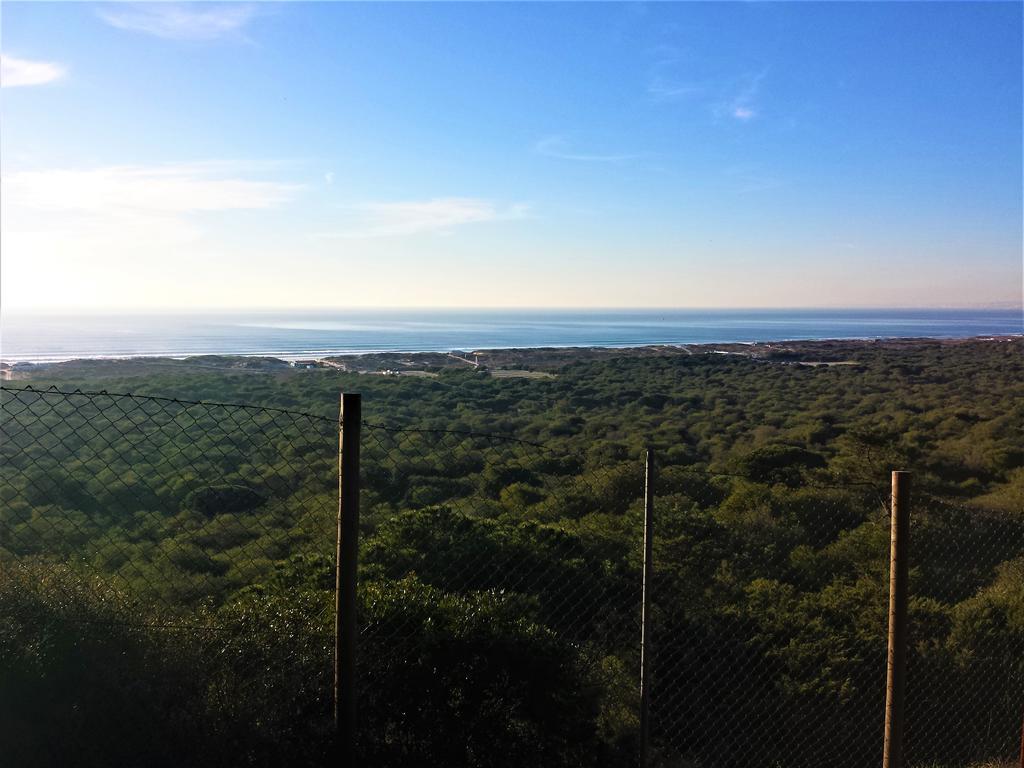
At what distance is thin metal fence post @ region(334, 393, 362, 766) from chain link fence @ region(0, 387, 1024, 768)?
17.7 inches

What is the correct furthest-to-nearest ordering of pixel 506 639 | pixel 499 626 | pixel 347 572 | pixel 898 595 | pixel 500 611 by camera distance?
pixel 500 611 → pixel 499 626 → pixel 506 639 → pixel 898 595 → pixel 347 572

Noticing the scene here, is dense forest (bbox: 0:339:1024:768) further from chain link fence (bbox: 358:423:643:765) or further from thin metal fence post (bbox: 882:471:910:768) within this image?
thin metal fence post (bbox: 882:471:910:768)

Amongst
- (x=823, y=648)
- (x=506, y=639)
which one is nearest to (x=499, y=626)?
(x=506, y=639)

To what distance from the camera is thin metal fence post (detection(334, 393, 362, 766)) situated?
274 cm

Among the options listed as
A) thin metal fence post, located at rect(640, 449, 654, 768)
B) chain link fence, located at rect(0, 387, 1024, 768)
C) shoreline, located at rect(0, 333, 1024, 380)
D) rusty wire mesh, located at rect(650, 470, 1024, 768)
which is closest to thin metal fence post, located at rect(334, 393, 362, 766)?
chain link fence, located at rect(0, 387, 1024, 768)

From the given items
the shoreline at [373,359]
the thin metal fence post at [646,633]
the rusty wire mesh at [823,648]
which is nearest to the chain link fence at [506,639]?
the rusty wire mesh at [823,648]

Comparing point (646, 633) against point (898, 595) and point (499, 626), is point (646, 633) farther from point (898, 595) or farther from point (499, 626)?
point (499, 626)

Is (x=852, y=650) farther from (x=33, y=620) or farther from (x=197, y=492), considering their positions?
(x=197, y=492)

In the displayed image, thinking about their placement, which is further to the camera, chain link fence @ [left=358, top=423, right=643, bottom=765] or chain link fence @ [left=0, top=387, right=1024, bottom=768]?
chain link fence @ [left=358, top=423, right=643, bottom=765]

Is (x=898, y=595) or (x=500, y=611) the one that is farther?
(x=500, y=611)

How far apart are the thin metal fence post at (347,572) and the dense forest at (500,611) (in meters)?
0.72

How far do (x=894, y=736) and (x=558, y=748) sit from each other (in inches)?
63.0

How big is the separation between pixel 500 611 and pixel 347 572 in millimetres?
2115

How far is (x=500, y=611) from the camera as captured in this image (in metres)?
4.73
